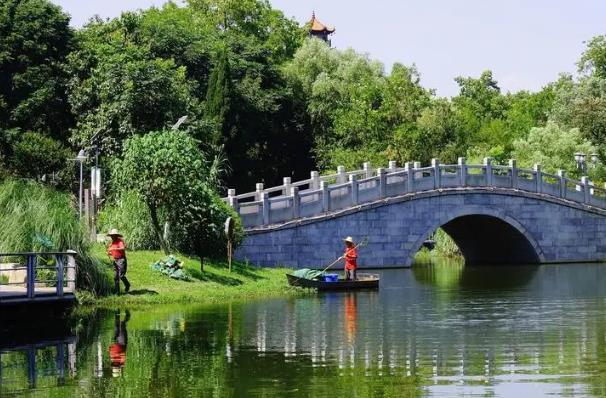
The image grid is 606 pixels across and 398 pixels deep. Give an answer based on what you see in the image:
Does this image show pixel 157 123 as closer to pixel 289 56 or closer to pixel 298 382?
pixel 298 382

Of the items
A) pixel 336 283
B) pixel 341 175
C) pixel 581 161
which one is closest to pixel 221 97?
pixel 341 175

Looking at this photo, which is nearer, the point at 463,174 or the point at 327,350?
the point at 327,350

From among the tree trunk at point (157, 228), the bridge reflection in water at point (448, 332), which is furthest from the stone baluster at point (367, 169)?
the tree trunk at point (157, 228)

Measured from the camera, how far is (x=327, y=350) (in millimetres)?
21594

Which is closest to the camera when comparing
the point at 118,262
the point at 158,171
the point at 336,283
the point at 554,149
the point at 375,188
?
the point at 118,262

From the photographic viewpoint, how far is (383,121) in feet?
228

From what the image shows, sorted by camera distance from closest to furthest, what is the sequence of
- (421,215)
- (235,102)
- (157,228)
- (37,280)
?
(37,280) < (157,228) < (421,215) < (235,102)

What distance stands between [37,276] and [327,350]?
9280 millimetres

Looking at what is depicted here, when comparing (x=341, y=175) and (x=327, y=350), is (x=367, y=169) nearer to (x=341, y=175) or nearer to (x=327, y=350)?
(x=341, y=175)

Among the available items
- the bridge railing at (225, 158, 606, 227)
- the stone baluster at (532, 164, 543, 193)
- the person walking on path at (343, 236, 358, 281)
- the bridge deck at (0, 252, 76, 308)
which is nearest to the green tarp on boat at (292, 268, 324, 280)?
the person walking on path at (343, 236, 358, 281)

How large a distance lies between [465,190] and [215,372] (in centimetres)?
3411

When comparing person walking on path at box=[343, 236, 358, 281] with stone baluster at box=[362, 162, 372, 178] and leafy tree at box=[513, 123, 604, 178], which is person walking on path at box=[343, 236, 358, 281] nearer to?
stone baluster at box=[362, 162, 372, 178]

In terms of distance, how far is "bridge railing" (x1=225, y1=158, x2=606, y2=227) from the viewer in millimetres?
46781

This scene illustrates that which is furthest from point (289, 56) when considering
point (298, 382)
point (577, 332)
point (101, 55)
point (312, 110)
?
point (298, 382)
